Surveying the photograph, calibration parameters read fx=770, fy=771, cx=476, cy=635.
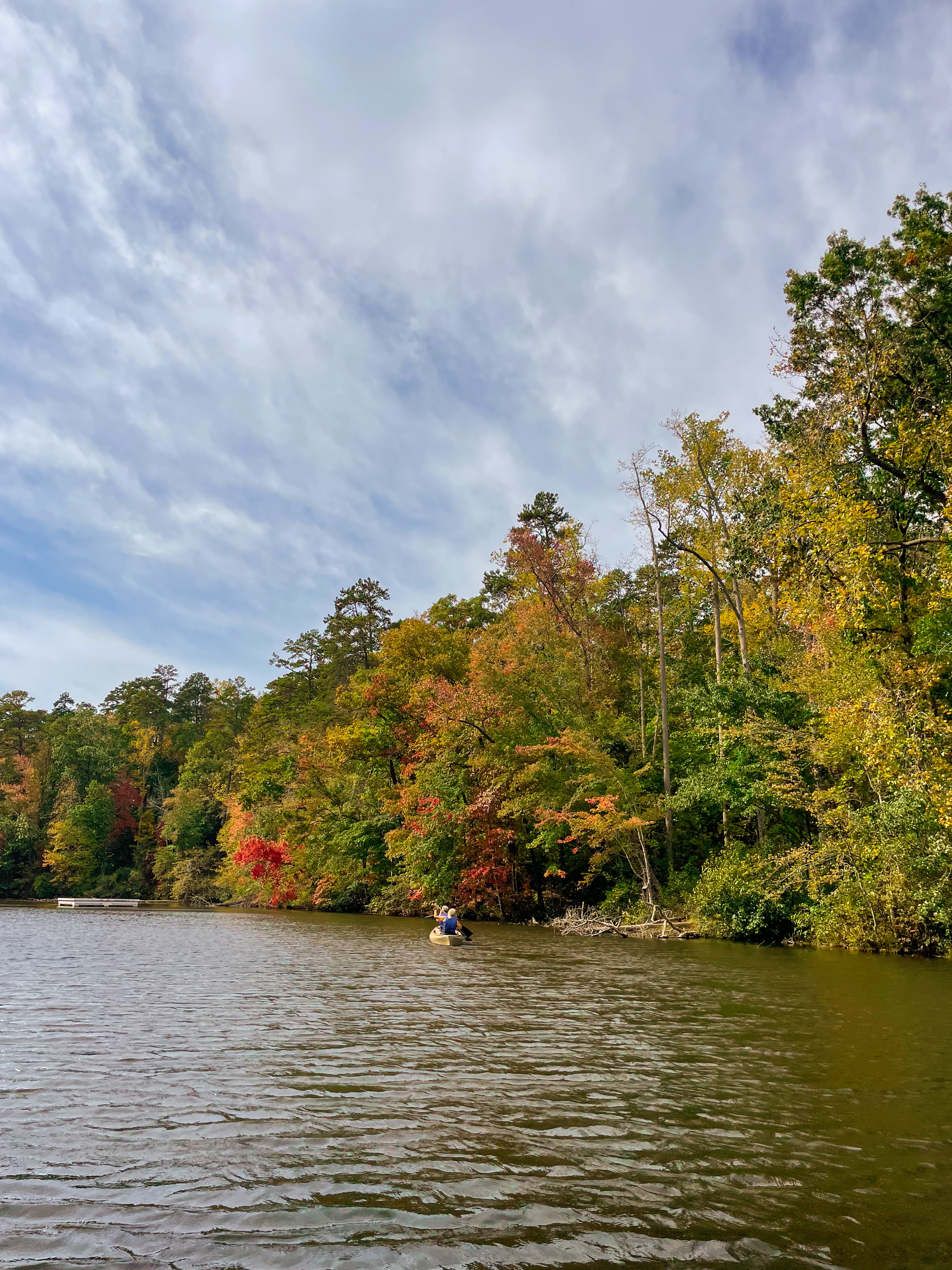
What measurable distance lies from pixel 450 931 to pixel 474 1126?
16277mm

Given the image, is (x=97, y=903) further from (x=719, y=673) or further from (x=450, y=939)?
(x=719, y=673)

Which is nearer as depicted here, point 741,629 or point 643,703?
point 741,629

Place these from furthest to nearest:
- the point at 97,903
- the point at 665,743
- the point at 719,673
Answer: the point at 97,903 → the point at 665,743 → the point at 719,673

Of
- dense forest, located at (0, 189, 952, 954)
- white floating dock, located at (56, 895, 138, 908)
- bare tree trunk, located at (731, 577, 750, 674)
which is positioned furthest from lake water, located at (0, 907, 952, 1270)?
white floating dock, located at (56, 895, 138, 908)

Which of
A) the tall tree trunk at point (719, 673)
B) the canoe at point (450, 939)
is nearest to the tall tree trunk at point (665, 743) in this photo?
the tall tree trunk at point (719, 673)

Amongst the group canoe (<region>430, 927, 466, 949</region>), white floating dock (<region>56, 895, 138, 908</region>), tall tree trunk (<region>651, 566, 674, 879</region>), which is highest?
tall tree trunk (<region>651, 566, 674, 879</region>)

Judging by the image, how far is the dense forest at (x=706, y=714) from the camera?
18031mm

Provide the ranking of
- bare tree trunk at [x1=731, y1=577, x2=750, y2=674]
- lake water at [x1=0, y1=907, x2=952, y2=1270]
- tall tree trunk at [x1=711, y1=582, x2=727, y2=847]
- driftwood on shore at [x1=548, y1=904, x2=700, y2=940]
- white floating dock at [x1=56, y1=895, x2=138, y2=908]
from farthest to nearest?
1. white floating dock at [x1=56, y1=895, x2=138, y2=908]
2. bare tree trunk at [x1=731, y1=577, x2=750, y2=674]
3. tall tree trunk at [x1=711, y1=582, x2=727, y2=847]
4. driftwood on shore at [x1=548, y1=904, x2=700, y2=940]
5. lake water at [x1=0, y1=907, x2=952, y2=1270]

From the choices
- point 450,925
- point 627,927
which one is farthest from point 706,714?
point 450,925

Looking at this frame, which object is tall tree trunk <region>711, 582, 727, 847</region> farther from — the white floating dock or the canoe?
the white floating dock

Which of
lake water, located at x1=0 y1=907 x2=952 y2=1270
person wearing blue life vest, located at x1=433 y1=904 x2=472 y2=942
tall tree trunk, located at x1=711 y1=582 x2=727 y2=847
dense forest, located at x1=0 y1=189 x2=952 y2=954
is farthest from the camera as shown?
tall tree trunk, located at x1=711 y1=582 x2=727 y2=847

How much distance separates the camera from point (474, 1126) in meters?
6.53

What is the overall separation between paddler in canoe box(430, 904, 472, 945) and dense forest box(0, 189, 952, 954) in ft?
19.9

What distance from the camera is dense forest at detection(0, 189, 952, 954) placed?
18.0 m
